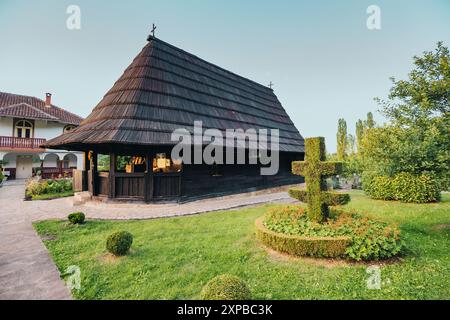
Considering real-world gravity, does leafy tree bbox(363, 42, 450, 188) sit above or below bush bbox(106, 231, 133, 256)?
above

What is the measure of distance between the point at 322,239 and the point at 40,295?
5.11 meters

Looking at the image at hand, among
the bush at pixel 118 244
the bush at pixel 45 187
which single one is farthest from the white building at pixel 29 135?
the bush at pixel 118 244

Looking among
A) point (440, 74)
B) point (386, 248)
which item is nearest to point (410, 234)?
point (386, 248)

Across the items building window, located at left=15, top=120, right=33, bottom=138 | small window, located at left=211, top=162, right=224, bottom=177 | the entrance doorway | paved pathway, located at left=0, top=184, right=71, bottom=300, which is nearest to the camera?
paved pathway, located at left=0, top=184, right=71, bottom=300

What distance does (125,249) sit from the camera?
4980mm

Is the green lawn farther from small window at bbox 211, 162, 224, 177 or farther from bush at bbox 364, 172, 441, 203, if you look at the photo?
small window at bbox 211, 162, 224, 177

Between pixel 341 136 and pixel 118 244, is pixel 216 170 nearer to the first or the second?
pixel 118 244

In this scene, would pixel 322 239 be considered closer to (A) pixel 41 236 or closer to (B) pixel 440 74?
(B) pixel 440 74

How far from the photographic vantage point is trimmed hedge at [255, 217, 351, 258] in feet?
15.3

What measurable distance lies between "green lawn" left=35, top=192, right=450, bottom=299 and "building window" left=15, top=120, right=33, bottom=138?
2186 centimetres

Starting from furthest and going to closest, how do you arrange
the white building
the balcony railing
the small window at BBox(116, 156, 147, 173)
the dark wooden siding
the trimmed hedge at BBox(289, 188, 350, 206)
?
the white building
the balcony railing
the small window at BBox(116, 156, 147, 173)
the dark wooden siding
the trimmed hedge at BBox(289, 188, 350, 206)

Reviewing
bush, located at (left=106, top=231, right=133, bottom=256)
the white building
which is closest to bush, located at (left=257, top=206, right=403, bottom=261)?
bush, located at (left=106, top=231, right=133, bottom=256)

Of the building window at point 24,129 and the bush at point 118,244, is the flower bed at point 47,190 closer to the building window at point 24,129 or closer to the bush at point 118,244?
the bush at point 118,244
